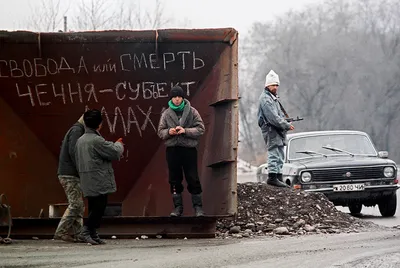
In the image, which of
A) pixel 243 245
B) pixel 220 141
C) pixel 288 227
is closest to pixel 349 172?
pixel 288 227

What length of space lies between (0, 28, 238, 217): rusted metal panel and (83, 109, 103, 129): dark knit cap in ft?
3.97

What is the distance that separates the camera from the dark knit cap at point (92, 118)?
10664 mm

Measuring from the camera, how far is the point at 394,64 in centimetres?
6631

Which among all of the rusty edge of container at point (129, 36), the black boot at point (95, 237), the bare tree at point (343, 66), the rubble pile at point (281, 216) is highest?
the bare tree at point (343, 66)

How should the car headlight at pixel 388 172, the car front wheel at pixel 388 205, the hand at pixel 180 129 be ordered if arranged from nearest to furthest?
the hand at pixel 180 129, the car headlight at pixel 388 172, the car front wheel at pixel 388 205

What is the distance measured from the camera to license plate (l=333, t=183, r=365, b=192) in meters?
15.6

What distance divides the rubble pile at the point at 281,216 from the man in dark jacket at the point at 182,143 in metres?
0.78

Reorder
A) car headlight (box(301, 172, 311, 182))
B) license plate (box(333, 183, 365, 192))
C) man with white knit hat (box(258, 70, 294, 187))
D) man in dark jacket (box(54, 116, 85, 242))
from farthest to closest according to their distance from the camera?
1. license plate (box(333, 183, 365, 192))
2. car headlight (box(301, 172, 311, 182))
3. man with white knit hat (box(258, 70, 294, 187))
4. man in dark jacket (box(54, 116, 85, 242))

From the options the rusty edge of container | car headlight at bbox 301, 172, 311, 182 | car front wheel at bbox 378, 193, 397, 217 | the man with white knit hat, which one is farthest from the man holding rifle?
car front wheel at bbox 378, 193, 397, 217

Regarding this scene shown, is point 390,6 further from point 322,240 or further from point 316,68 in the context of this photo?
point 322,240

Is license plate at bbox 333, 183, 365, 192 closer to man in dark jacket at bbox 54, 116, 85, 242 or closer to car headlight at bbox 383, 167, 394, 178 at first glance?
car headlight at bbox 383, 167, 394, 178

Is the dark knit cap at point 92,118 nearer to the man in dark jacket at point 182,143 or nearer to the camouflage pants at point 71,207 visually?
the camouflage pants at point 71,207

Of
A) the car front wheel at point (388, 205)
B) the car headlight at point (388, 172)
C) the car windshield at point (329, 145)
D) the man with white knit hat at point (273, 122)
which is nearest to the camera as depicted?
the man with white knit hat at point (273, 122)

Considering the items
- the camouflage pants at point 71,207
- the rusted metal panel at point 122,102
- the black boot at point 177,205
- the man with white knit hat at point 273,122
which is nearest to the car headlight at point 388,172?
the man with white knit hat at point 273,122
